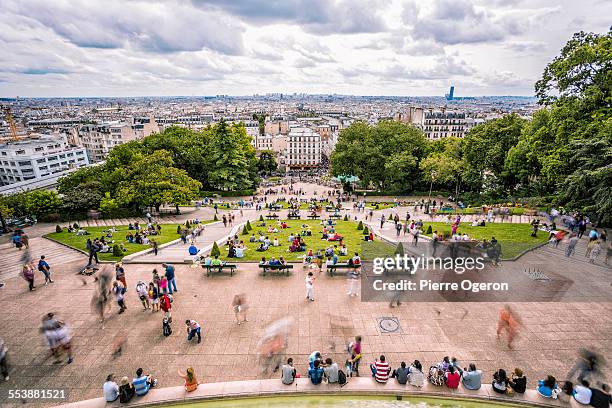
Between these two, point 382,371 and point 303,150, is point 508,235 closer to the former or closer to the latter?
point 382,371

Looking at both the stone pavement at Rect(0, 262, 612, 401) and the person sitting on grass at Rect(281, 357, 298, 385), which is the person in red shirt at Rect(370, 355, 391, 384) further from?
the person sitting on grass at Rect(281, 357, 298, 385)

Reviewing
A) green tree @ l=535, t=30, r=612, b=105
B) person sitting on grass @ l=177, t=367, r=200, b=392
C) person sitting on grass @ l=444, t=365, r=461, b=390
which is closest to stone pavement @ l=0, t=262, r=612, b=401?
person sitting on grass @ l=177, t=367, r=200, b=392

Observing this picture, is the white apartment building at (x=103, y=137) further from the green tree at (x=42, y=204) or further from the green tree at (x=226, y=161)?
the green tree at (x=42, y=204)

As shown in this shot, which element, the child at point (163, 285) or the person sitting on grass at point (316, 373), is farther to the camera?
the child at point (163, 285)

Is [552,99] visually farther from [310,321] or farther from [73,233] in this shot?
[73,233]

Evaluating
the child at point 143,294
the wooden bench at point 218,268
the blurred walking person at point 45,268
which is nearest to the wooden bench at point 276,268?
the wooden bench at point 218,268

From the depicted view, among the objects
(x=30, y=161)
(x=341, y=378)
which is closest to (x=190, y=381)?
(x=341, y=378)
